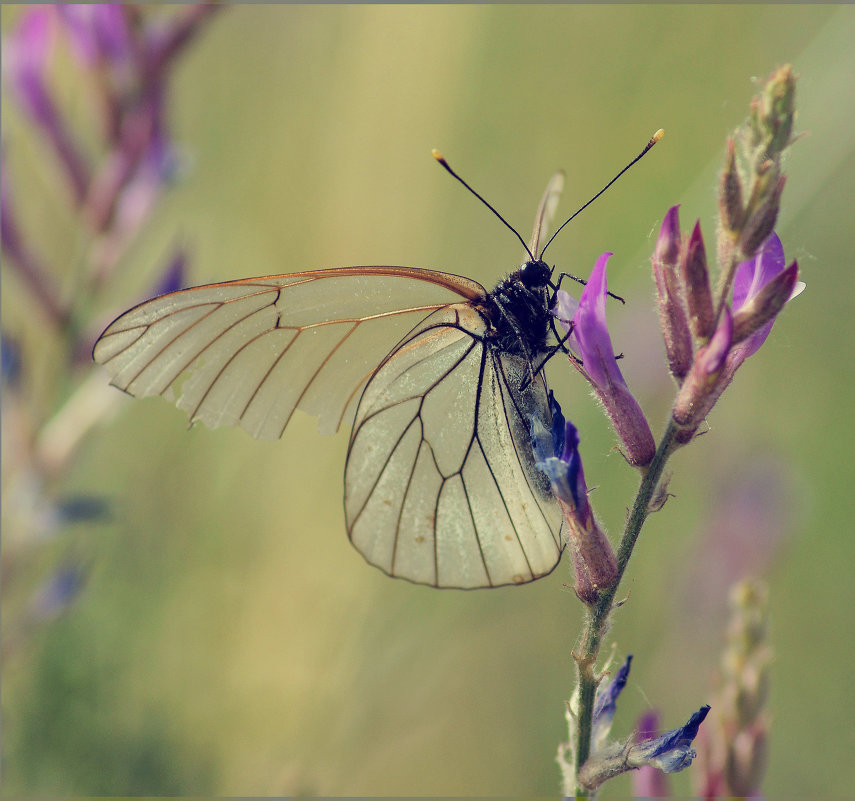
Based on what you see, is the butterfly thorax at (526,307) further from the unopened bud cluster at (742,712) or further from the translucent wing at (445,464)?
the unopened bud cluster at (742,712)

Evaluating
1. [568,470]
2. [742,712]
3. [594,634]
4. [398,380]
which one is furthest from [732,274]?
[398,380]

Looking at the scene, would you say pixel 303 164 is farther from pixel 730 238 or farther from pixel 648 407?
pixel 730 238

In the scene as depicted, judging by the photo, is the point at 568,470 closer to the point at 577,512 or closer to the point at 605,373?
the point at 577,512

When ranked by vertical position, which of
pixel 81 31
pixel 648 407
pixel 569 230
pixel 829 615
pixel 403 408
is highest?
pixel 569 230

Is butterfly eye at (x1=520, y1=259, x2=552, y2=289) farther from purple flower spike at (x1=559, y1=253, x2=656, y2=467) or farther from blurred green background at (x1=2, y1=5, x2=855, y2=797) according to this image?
blurred green background at (x1=2, y1=5, x2=855, y2=797)

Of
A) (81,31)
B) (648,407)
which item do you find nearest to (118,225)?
(81,31)
